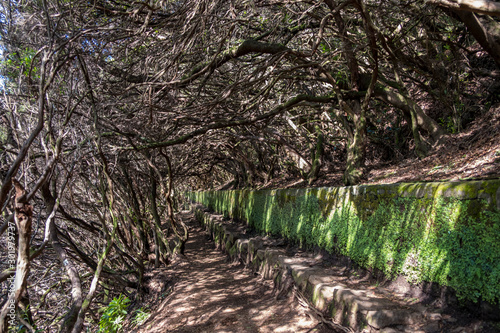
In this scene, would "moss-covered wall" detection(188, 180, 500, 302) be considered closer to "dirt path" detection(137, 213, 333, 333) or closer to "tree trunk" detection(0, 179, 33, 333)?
"dirt path" detection(137, 213, 333, 333)

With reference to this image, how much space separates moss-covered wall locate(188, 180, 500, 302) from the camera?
8.24ft

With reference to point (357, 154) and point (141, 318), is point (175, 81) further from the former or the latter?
point (141, 318)

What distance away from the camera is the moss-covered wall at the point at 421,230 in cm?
251

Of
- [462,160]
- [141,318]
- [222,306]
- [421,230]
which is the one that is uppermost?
[462,160]

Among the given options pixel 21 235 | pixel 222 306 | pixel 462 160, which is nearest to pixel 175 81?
pixel 21 235

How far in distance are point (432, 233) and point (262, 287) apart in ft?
11.8

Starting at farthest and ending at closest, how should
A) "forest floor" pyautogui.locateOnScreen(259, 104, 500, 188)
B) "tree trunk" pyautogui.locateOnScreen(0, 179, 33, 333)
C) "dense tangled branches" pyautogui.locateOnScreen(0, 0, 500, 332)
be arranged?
"dense tangled branches" pyautogui.locateOnScreen(0, 0, 500, 332) < "forest floor" pyautogui.locateOnScreen(259, 104, 500, 188) < "tree trunk" pyautogui.locateOnScreen(0, 179, 33, 333)

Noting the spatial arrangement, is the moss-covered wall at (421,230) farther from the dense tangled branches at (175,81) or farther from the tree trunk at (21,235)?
the tree trunk at (21,235)

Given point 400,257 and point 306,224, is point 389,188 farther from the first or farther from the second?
point 306,224

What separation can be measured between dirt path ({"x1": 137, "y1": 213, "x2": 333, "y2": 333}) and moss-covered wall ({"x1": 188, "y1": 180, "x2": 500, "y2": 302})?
43.6 inches

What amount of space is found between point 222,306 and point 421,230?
3477 millimetres

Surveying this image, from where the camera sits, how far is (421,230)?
313 cm

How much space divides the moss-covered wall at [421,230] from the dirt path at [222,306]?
3.63 feet

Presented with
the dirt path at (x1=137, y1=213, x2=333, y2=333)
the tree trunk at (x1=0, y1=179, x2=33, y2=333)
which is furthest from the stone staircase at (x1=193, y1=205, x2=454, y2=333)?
the tree trunk at (x1=0, y1=179, x2=33, y2=333)
